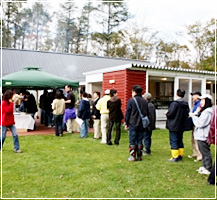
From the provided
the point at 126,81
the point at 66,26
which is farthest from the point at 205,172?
the point at 66,26

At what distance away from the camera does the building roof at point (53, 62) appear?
63.8ft

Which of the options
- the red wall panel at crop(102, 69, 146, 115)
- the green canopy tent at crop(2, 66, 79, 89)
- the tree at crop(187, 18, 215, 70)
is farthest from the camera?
the tree at crop(187, 18, 215, 70)

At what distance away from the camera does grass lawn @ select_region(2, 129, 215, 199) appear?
11.1 feet

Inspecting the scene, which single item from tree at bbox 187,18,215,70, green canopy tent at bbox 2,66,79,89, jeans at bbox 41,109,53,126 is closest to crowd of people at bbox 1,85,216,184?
green canopy tent at bbox 2,66,79,89

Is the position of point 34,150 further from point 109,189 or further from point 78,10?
point 78,10

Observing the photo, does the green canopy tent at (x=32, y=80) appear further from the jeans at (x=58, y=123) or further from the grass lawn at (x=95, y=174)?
the grass lawn at (x=95, y=174)

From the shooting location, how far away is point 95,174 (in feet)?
13.6

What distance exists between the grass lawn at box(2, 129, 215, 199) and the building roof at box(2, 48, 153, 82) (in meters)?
14.0

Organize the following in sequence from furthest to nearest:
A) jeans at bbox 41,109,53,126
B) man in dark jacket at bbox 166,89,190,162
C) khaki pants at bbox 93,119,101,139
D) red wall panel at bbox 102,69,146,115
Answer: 1. jeans at bbox 41,109,53,126
2. red wall panel at bbox 102,69,146,115
3. khaki pants at bbox 93,119,101,139
4. man in dark jacket at bbox 166,89,190,162

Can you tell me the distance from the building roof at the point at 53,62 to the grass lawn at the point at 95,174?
14.0 metres

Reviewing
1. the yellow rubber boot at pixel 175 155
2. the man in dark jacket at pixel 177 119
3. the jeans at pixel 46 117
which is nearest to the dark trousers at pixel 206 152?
the man in dark jacket at pixel 177 119

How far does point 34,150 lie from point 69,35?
2163cm

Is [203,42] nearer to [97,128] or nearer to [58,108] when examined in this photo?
[97,128]

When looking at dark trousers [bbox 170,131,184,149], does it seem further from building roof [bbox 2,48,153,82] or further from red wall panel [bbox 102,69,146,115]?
building roof [bbox 2,48,153,82]
